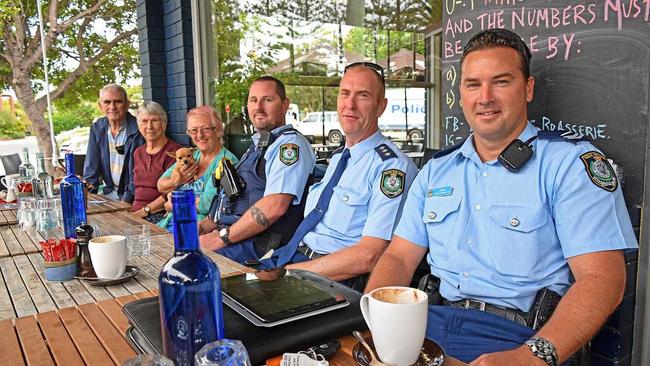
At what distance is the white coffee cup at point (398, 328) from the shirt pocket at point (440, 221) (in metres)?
0.77

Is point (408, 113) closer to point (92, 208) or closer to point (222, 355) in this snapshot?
point (92, 208)

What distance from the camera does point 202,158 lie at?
133 inches

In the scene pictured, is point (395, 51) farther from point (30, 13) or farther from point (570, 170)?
point (570, 170)

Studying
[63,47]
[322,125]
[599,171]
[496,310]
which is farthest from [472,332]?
[63,47]

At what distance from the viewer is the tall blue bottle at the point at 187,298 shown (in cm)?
76

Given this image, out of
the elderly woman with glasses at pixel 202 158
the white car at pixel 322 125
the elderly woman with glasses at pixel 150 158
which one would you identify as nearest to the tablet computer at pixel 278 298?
the elderly woman with glasses at pixel 202 158

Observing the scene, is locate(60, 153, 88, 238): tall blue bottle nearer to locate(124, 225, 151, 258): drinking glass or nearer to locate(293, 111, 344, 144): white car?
locate(124, 225, 151, 258): drinking glass

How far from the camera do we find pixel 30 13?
7.68m

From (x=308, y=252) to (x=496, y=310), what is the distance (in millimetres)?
942

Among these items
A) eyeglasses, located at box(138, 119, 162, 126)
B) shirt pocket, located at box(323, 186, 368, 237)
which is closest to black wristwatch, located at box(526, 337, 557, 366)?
shirt pocket, located at box(323, 186, 368, 237)

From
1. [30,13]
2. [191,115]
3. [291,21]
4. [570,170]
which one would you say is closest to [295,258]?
[570,170]

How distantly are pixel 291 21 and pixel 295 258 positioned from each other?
4680mm

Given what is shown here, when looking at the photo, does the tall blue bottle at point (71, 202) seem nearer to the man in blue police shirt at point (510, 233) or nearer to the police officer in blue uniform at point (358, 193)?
the police officer in blue uniform at point (358, 193)

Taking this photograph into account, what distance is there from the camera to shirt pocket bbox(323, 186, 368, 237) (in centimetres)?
204
